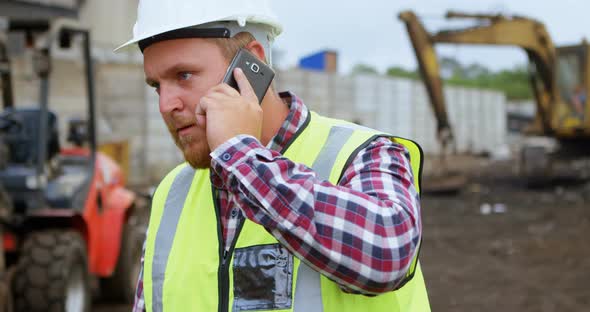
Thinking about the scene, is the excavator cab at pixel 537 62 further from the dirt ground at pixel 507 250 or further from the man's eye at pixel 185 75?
the man's eye at pixel 185 75

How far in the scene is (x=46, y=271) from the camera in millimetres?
4727

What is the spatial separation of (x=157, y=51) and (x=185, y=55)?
0.10 metres

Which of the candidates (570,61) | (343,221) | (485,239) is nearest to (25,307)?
(343,221)

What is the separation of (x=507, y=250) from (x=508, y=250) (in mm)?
13

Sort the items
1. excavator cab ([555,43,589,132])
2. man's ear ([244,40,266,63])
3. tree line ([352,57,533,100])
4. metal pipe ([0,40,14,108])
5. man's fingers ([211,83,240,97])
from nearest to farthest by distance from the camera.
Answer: man's fingers ([211,83,240,97]) < man's ear ([244,40,266,63]) < metal pipe ([0,40,14,108]) < excavator cab ([555,43,589,132]) < tree line ([352,57,533,100])

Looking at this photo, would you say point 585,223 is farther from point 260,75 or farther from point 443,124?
point 260,75

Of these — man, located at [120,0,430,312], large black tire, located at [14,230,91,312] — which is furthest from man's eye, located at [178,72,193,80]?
large black tire, located at [14,230,91,312]

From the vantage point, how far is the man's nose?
1605 millimetres

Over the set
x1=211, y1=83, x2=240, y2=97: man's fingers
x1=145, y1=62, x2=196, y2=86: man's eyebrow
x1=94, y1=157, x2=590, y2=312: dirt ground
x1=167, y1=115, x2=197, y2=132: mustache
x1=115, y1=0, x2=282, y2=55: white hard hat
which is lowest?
x1=94, y1=157, x2=590, y2=312: dirt ground

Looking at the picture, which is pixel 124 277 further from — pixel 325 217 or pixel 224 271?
pixel 325 217

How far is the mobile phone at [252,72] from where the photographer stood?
155 centimetres

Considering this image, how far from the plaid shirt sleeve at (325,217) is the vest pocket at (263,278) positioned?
0.19 m

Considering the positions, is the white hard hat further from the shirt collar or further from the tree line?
the tree line

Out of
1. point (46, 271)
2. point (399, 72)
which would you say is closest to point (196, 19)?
point (46, 271)
